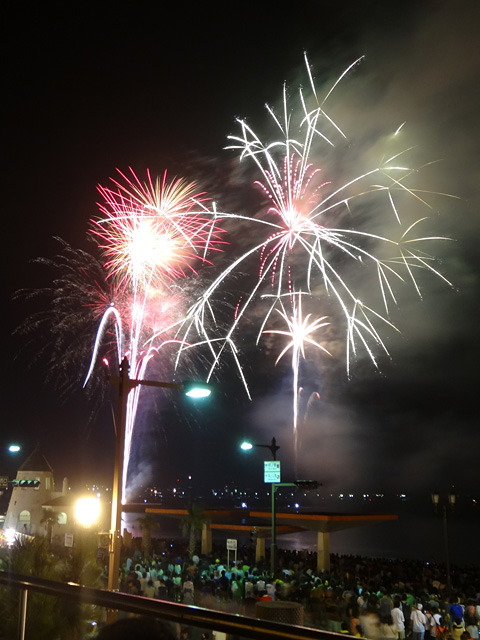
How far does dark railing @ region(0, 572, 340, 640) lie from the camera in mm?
2381

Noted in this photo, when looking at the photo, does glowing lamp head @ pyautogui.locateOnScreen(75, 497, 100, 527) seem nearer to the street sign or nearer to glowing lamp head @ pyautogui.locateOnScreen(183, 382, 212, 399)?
the street sign

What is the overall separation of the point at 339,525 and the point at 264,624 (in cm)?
2925

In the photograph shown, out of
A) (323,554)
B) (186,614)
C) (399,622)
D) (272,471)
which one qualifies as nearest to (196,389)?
(399,622)

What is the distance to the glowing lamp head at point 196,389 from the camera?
11641 millimetres

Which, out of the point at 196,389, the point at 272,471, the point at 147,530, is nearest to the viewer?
the point at 196,389

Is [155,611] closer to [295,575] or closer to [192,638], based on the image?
[192,638]

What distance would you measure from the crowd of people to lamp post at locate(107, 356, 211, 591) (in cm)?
251

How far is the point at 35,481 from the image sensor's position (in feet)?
187

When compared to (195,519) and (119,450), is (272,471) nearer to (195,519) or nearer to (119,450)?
(119,450)

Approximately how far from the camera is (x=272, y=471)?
23031 millimetres

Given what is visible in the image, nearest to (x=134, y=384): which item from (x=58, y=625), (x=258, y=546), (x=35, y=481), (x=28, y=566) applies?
(x=28, y=566)

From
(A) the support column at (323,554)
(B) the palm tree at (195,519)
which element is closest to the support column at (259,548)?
(A) the support column at (323,554)

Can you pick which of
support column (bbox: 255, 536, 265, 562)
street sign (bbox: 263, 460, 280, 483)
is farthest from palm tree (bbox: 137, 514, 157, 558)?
street sign (bbox: 263, 460, 280, 483)

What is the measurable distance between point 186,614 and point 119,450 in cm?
845
